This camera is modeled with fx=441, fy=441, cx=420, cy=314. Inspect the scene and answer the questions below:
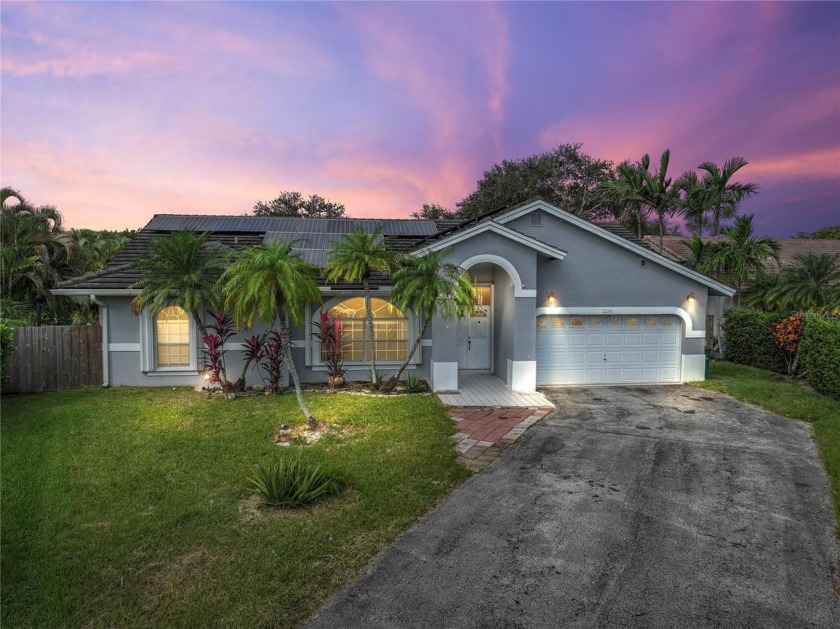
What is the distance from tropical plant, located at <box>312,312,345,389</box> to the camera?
37.5ft

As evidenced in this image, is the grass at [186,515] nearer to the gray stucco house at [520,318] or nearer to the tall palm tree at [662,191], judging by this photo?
the gray stucco house at [520,318]

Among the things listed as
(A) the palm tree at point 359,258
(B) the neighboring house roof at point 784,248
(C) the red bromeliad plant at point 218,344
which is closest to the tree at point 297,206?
(B) the neighboring house roof at point 784,248

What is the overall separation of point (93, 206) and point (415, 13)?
1289 centimetres

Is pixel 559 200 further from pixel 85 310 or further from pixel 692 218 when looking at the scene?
pixel 85 310

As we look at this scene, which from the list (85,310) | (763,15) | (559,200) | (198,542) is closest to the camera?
(198,542)

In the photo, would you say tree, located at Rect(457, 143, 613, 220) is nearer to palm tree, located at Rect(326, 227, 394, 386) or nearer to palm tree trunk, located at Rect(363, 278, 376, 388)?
palm tree trunk, located at Rect(363, 278, 376, 388)

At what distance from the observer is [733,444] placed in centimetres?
791

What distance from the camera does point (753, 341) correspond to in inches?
625

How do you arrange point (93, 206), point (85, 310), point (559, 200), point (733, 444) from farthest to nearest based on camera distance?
point (559, 200) < point (85, 310) < point (93, 206) < point (733, 444)

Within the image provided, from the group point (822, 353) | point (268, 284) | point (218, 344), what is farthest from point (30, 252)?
point (822, 353)

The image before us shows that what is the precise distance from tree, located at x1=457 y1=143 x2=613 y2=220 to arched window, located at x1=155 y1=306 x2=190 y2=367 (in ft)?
92.8

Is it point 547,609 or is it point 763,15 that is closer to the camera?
point 547,609

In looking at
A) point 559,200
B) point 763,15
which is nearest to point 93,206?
point 763,15

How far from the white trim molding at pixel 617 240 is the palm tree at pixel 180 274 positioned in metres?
7.90
